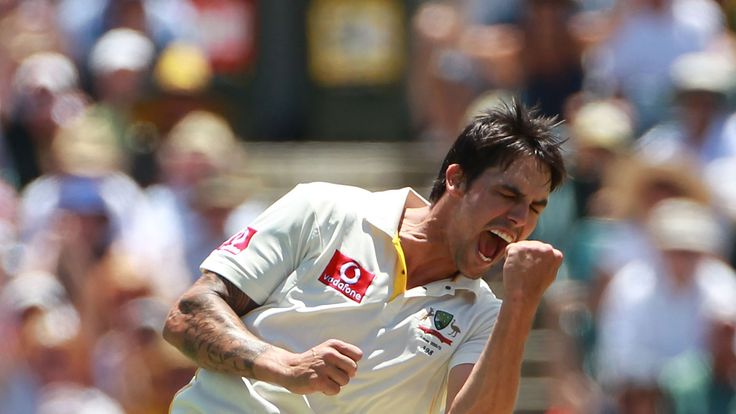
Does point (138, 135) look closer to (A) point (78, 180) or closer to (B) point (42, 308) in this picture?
(A) point (78, 180)

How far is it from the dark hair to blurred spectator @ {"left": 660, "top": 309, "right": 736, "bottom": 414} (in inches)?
129

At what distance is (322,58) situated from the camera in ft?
43.4

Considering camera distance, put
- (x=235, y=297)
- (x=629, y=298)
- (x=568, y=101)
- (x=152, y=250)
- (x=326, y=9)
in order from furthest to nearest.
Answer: (x=326, y=9), (x=568, y=101), (x=152, y=250), (x=629, y=298), (x=235, y=297)

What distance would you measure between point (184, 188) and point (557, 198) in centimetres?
201

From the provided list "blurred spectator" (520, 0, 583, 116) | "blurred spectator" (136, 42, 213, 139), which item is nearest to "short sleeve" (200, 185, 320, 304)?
"blurred spectator" (520, 0, 583, 116)

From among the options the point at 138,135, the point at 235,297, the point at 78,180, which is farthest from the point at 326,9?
the point at 235,297

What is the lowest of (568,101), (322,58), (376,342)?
(322,58)

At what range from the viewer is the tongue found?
466 cm

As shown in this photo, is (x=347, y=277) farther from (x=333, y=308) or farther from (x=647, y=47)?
(x=647, y=47)

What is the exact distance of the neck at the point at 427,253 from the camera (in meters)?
4.78

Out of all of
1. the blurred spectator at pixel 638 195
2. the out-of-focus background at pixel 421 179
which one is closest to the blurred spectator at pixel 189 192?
the out-of-focus background at pixel 421 179

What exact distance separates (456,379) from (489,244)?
390mm

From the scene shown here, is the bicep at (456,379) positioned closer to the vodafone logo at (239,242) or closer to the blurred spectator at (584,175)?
the vodafone logo at (239,242)

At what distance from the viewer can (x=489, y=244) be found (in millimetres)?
4680
